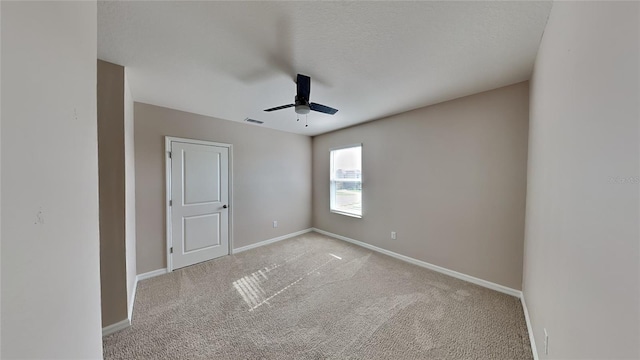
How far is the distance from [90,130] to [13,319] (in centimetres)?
75

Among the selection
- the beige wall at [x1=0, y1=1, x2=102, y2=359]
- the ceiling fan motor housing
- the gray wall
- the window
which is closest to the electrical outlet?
the gray wall

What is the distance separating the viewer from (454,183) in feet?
9.07

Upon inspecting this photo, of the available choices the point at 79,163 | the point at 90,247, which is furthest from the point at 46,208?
the point at 90,247

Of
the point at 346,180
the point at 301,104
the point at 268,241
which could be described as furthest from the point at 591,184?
the point at 268,241

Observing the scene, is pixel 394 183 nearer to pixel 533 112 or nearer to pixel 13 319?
pixel 533 112

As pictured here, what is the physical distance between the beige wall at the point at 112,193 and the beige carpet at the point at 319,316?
12.2 inches

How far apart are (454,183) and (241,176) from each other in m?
3.30

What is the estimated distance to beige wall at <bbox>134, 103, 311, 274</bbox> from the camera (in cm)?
282

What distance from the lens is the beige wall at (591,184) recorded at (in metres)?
0.64

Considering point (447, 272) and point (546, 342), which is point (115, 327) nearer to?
point (546, 342)

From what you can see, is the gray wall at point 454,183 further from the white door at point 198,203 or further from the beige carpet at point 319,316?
the white door at point 198,203

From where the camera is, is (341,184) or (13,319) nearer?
(13,319)

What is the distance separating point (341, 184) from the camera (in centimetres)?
445

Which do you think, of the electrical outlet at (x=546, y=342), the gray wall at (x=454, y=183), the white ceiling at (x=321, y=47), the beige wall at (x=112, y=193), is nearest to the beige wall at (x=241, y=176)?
the white ceiling at (x=321, y=47)
